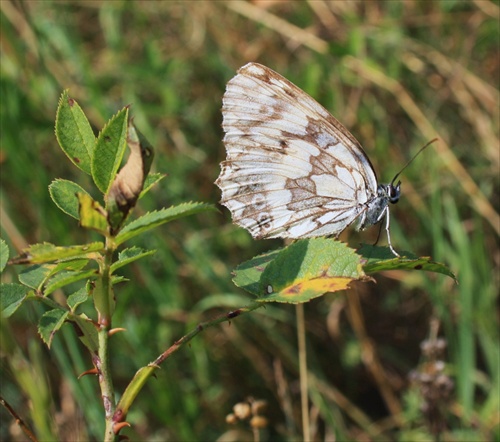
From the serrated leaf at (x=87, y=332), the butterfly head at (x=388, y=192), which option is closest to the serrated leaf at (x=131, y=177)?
the serrated leaf at (x=87, y=332)

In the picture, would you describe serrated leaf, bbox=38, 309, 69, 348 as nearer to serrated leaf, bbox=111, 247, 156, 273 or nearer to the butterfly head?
serrated leaf, bbox=111, 247, 156, 273

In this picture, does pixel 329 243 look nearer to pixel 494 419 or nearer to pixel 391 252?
pixel 391 252

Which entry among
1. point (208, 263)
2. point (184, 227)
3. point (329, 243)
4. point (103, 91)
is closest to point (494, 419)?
point (208, 263)

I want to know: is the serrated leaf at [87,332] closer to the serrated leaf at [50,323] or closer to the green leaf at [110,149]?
the serrated leaf at [50,323]

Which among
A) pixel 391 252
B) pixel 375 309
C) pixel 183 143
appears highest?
pixel 183 143

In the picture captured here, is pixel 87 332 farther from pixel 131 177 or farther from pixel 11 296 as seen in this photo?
pixel 131 177

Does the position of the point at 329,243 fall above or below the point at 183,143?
below

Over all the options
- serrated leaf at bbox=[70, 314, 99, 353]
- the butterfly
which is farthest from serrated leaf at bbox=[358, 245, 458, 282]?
the butterfly
